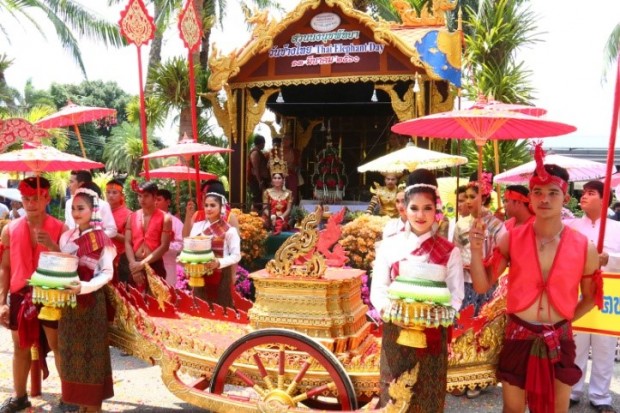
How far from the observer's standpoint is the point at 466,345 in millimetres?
3287

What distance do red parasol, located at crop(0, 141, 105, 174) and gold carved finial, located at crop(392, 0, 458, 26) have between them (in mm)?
6093

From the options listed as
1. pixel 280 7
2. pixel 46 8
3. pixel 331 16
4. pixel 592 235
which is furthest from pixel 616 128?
pixel 280 7

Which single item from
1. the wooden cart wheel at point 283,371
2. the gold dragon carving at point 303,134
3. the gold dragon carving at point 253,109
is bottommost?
the wooden cart wheel at point 283,371

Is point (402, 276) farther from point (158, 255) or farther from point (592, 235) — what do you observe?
point (158, 255)

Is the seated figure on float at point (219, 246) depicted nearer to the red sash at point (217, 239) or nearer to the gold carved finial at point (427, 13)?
the red sash at point (217, 239)

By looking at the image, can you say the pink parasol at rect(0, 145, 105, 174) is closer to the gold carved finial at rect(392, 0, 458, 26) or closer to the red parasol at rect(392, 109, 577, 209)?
the red parasol at rect(392, 109, 577, 209)

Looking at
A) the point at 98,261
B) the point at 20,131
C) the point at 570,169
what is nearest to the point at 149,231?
the point at 20,131

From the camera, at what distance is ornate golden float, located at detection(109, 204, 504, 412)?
3.30 metres

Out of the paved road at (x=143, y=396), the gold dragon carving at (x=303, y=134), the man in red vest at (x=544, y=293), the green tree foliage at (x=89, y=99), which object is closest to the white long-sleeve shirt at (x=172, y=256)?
the paved road at (x=143, y=396)

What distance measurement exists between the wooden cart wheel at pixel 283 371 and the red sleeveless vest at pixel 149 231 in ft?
8.11

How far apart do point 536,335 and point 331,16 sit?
6993 millimetres

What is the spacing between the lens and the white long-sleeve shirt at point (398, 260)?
2.91 meters

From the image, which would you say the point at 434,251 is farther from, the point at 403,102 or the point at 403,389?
the point at 403,102

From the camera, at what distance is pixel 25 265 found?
423cm
